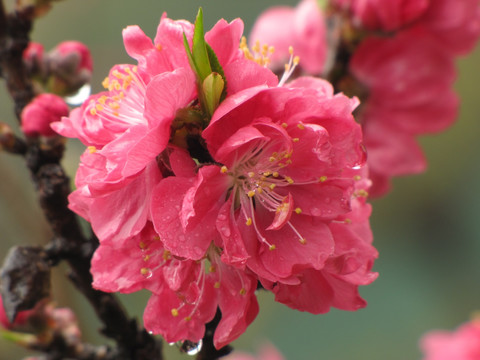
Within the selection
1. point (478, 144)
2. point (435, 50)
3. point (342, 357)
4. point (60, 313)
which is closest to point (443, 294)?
point (342, 357)

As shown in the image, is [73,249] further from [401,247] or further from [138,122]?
[401,247]

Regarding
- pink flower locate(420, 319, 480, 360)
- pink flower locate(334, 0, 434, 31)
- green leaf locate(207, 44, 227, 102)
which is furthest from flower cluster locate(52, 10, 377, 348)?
pink flower locate(420, 319, 480, 360)

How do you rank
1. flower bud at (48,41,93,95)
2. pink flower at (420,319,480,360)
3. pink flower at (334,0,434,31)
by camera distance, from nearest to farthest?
flower bud at (48,41,93,95)
pink flower at (334,0,434,31)
pink flower at (420,319,480,360)

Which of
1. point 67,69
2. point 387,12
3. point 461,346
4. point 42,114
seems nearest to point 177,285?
point 42,114

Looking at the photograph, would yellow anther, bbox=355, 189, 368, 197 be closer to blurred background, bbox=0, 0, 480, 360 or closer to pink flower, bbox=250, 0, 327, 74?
pink flower, bbox=250, 0, 327, 74

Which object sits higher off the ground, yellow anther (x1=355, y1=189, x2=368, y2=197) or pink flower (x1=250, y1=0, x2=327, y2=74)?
yellow anther (x1=355, y1=189, x2=368, y2=197)

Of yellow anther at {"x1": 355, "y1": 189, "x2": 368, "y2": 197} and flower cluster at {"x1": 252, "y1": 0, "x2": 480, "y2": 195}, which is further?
flower cluster at {"x1": 252, "y1": 0, "x2": 480, "y2": 195}
